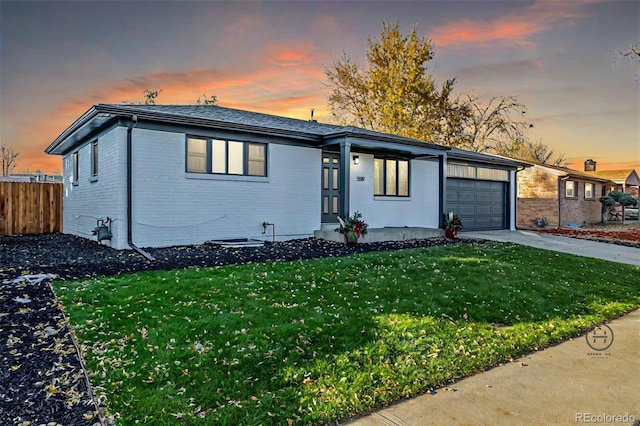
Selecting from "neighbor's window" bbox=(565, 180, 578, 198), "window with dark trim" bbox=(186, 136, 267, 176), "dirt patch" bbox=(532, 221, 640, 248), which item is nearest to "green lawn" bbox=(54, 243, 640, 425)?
"window with dark trim" bbox=(186, 136, 267, 176)

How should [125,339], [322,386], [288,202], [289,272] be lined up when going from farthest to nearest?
[288,202]
[289,272]
[125,339]
[322,386]

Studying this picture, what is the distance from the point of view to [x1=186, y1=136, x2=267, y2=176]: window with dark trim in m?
9.61

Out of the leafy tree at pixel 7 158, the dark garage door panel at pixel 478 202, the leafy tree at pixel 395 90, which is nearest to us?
the dark garage door panel at pixel 478 202

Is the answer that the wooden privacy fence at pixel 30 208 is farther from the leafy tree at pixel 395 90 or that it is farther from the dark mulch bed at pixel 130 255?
the leafy tree at pixel 395 90

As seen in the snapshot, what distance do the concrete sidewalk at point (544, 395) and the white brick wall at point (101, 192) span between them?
7.98 m

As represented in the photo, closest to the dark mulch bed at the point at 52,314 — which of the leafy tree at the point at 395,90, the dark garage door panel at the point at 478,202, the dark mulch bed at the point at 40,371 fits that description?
the dark mulch bed at the point at 40,371

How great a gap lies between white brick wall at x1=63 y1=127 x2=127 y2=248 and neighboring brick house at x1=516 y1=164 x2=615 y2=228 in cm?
2044

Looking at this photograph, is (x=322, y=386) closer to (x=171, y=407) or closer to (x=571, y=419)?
(x=171, y=407)

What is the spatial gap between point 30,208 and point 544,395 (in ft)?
51.9

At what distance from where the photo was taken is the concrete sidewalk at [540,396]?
255 centimetres

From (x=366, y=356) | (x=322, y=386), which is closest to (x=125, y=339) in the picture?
(x=322, y=386)

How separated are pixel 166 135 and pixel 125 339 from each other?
22.0 ft

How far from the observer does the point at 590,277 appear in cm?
752

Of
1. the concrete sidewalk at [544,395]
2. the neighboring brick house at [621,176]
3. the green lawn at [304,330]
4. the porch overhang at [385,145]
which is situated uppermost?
the neighboring brick house at [621,176]
